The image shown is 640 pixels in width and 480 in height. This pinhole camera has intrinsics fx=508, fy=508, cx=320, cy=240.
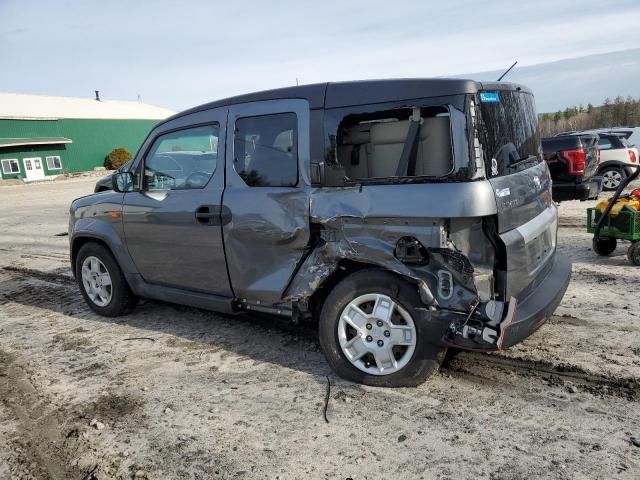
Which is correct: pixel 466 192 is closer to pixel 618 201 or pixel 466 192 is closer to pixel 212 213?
pixel 212 213

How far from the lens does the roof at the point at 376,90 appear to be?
317 cm

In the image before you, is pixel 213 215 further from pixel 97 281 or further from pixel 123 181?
pixel 97 281

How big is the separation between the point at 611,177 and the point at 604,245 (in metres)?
8.80

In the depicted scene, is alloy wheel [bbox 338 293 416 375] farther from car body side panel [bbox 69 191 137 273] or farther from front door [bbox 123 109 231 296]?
car body side panel [bbox 69 191 137 273]

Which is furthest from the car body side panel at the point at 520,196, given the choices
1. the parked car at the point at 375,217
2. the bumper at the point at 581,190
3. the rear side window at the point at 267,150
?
the bumper at the point at 581,190

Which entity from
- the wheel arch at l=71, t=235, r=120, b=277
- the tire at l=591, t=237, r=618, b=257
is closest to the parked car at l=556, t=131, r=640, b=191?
the tire at l=591, t=237, r=618, b=257

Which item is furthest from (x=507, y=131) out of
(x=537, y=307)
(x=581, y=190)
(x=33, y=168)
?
(x=33, y=168)

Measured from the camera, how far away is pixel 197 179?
4402mm

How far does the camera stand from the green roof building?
39.8 metres

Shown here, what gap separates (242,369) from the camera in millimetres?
4043

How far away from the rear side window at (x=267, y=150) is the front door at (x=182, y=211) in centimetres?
21

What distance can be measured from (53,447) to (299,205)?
2.22m

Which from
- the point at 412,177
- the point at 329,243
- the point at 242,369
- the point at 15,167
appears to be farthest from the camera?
the point at 15,167

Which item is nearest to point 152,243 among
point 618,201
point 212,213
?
Answer: point 212,213
